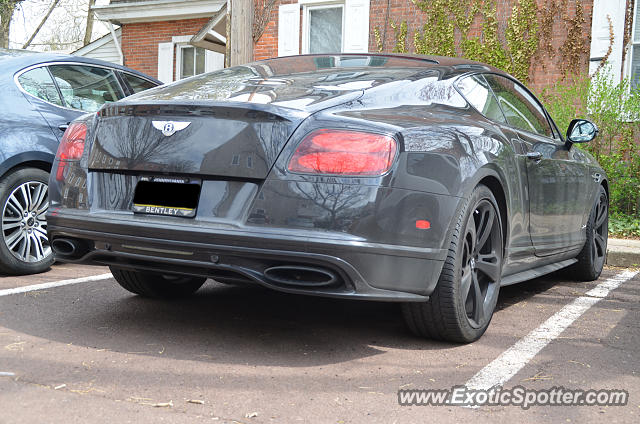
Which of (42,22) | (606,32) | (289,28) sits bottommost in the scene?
(606,32)

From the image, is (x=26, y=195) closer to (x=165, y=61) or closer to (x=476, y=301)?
(x=476, y=301)

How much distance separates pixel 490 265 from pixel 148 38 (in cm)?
1423

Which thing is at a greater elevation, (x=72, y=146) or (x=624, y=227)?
(x=72, y=146)

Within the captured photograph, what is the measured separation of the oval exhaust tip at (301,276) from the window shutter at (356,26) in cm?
1024

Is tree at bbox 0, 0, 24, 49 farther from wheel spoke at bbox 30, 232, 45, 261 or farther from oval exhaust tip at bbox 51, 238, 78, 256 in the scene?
oval exhaust tip at bbox 51, 238, 78, 256

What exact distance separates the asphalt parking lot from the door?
51 cm

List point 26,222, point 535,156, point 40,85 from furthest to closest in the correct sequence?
1. point 40,85
2. point 26,222
3. point 535,156

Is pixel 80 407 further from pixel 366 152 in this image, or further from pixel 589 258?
pixel 589 258

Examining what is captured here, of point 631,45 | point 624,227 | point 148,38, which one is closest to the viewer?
point 624,227

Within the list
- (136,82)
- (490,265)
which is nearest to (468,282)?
(490,265)

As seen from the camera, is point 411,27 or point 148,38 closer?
point 411,27

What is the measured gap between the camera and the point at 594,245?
5.95 meters

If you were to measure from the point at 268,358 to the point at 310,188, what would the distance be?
0.78m

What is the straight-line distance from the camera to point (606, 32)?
10586mm
